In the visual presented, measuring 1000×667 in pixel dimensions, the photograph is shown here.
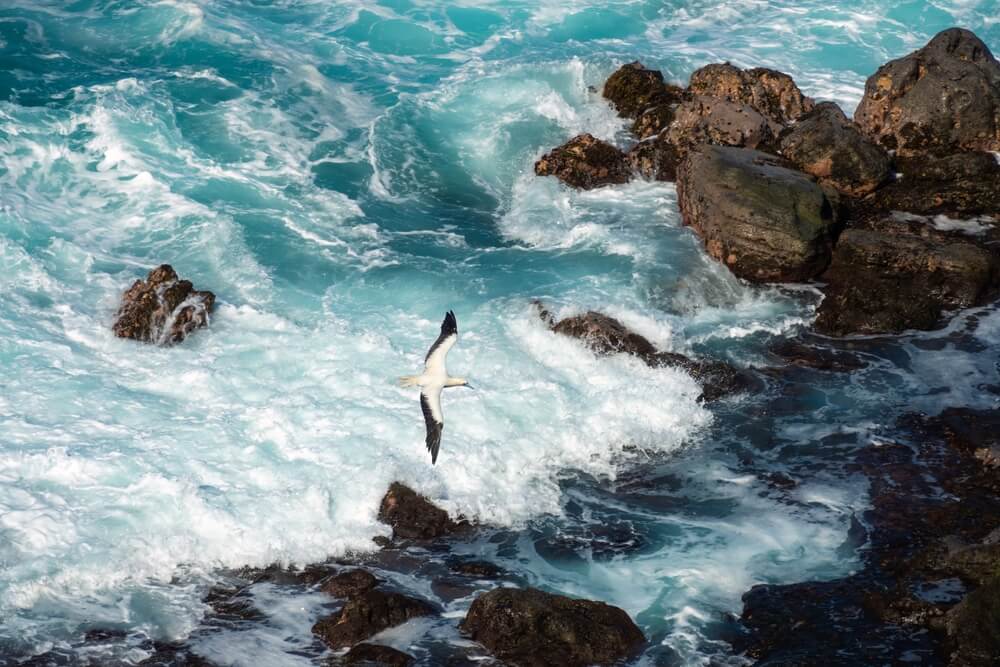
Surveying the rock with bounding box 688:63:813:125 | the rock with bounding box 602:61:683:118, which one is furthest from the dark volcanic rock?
the rock with bounding box 602:61:683:118

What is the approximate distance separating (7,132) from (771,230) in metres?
11.8

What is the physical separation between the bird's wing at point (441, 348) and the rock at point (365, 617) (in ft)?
8.06

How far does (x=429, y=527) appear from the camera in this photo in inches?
436

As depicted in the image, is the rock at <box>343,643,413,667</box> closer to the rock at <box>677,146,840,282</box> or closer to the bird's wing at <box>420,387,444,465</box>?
the bird's wing at <box>420,387,444,465</box>

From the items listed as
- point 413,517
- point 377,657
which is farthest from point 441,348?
point 377,657

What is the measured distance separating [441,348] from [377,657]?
321 centimetres

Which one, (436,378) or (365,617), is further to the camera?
(436,378)

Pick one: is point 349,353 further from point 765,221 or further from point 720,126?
point 720,126

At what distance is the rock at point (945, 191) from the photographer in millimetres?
16828

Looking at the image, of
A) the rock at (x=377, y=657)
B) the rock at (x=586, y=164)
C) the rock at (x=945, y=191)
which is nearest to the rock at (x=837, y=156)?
the rock at (x=945, y=191)

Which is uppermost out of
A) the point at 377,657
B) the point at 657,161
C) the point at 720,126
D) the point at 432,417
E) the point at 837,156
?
the point at 720,126

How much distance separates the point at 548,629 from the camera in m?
9.11

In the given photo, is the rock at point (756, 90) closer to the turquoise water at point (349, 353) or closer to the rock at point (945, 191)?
the turquoise water at point (349, 353)

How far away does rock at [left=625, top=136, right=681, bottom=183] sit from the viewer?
1820 cm
